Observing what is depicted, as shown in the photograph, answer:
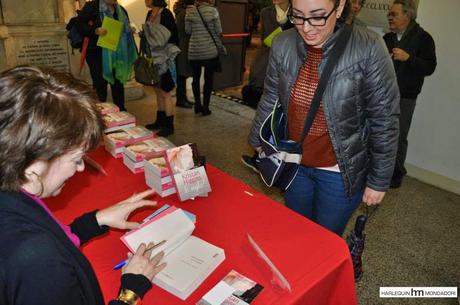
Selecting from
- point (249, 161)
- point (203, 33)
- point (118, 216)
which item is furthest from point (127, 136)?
point (203, 33)

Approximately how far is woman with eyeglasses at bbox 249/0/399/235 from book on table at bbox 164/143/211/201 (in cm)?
38

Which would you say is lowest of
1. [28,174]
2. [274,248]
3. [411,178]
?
[411,178]

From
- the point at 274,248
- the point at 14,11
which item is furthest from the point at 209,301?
the point at 14,11

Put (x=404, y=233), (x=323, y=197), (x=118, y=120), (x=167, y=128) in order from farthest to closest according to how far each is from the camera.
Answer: (x=167, y=128) < (x=404, y=233) < (x=118, y=120) < (x=323, y=197)

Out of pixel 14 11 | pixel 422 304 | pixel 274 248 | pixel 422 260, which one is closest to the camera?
pixel 274 248

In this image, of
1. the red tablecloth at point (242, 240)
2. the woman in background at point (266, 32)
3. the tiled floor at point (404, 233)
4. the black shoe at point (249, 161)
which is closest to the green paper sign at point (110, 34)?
the tiled floor at point (404, 233)

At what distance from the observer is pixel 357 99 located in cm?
141

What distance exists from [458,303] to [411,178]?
5.24 ft

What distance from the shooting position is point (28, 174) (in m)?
0.75

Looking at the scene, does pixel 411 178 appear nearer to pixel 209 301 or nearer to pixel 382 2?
pixel 382 2

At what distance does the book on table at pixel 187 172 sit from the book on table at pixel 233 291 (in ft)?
1.52

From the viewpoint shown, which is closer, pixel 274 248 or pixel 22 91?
pixel 22 91

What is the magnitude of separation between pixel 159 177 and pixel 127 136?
472 mm

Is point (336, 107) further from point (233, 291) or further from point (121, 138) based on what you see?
point (121, 138)
